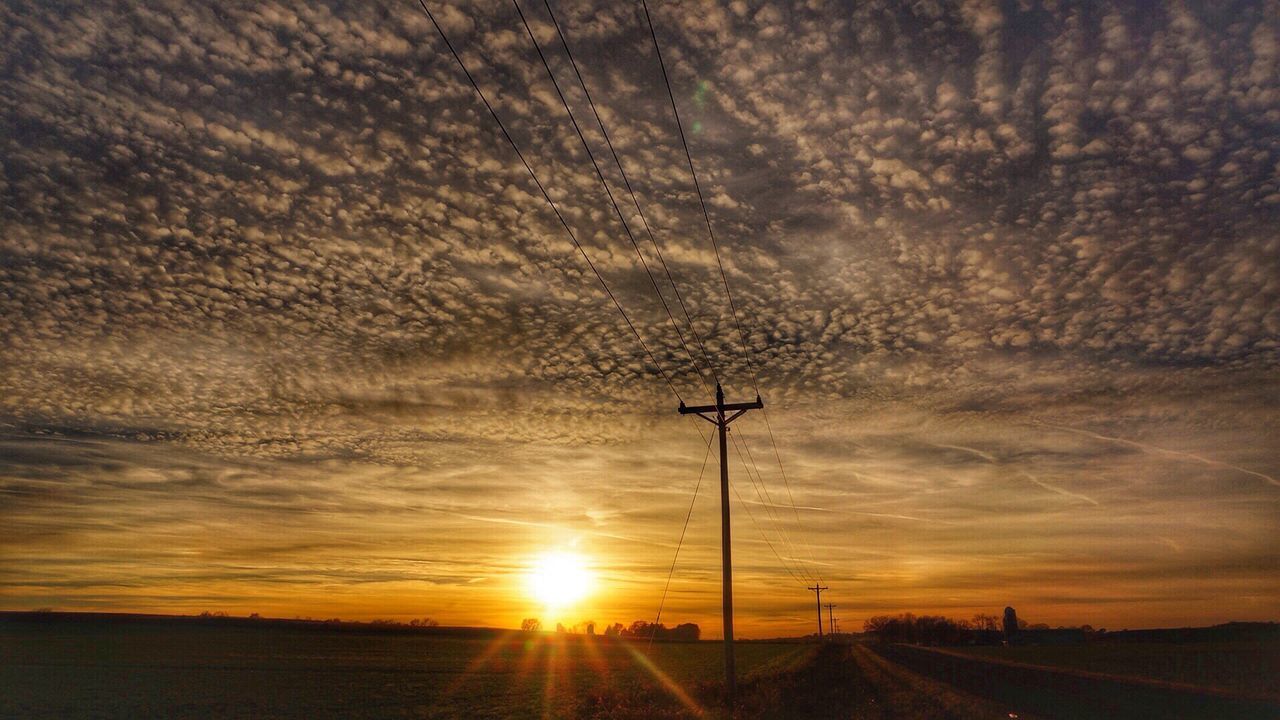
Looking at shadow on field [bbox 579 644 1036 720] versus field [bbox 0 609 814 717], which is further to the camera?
field [bbox 0 609 814 717]

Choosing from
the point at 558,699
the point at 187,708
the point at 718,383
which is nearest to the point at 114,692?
the point at 187,708

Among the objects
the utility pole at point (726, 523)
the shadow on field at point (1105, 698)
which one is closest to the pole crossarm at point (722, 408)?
the utility pole at point (726, 523)

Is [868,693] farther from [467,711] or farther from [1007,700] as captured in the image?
[467,711]

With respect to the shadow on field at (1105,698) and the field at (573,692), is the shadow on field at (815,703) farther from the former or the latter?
the shadow on field at (1105,698)

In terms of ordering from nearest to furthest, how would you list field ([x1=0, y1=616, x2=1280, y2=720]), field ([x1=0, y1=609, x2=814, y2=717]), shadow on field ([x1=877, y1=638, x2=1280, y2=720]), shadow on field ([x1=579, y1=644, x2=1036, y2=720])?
shadow on field ([x1=877, y1=638, x2=1280, y2=720])
shadow on field ([x1=579, y1=644, x2=1036, y2=720])
field ([x1=0, y1=616, x2=1280, y2=720])
field ([x1=0, y1=609, x2=814, y2=717])

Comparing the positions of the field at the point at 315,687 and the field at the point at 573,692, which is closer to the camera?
the field at the point at 573,692

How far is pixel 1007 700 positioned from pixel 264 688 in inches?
1600

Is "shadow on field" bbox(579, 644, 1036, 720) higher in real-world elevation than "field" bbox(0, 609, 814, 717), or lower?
higher

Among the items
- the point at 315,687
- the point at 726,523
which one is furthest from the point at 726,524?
the point at 315,687

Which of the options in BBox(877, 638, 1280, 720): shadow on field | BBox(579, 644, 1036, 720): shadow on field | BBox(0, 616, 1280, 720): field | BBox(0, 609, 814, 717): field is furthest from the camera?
BBox(0, 609, 814, 717): field

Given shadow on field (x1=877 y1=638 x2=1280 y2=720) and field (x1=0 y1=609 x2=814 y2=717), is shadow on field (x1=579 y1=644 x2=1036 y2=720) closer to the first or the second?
field (x1=0 y1=609 x2=814 y2=717)

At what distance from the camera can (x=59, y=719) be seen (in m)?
30.5

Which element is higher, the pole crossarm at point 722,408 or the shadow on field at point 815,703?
the pole crossarm at point 722,408

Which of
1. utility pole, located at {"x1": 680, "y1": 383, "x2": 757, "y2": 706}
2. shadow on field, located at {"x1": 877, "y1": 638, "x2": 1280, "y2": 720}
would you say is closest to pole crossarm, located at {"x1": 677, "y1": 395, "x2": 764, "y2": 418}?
utility pole, located at {"x1": 680, "y1": 383, "x2": 757, "y2": 706}
